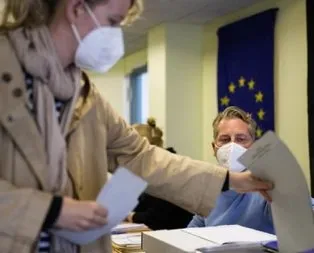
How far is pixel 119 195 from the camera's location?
3.45ft

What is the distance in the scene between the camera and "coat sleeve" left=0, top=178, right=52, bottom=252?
38.3 inches

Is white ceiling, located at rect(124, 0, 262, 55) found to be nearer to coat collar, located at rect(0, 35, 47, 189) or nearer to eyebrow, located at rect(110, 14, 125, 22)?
eyebrow, located at rect(110, 14, 125, 22)

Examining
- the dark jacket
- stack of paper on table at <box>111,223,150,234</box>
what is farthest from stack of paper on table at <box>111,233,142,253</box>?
the dark jacket

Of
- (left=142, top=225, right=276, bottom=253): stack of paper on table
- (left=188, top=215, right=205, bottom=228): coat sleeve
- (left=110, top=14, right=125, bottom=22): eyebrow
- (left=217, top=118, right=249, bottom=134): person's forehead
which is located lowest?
(left=188, top=215, right=205, bottom=228): coat sleeve

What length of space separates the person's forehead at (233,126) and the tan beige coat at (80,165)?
0.89 m

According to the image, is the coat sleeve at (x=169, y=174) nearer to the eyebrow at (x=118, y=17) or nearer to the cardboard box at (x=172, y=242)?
the cardboard box at (x=172, y=242)

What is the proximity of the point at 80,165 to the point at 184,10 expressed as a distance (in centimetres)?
354

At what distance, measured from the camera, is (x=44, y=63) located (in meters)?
1.08

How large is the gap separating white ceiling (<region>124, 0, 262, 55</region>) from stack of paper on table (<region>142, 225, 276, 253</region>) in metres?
3.01

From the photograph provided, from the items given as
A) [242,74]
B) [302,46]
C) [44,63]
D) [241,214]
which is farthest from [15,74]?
[242,74]

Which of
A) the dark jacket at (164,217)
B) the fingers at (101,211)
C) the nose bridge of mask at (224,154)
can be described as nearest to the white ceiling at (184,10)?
the dark jacket at (164,217)

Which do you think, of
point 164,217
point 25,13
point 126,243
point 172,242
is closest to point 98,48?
point 25,13

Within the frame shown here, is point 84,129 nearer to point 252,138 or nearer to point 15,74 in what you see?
point 15,74

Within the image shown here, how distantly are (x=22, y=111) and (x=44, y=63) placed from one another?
11 centimetres
